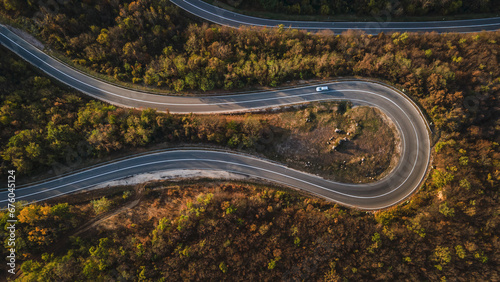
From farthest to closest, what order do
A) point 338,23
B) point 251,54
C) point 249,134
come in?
point 338,23
point 251,54
point 249,134

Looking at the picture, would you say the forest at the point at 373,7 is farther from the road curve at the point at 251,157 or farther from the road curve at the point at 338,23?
the road curve at the point at 251,157

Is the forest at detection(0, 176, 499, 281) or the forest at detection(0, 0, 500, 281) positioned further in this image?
the forest at detection(0, 0, 500, 281)

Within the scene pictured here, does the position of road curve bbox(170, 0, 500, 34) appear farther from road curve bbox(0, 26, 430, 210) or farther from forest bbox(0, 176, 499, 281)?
forest bbox(0, 176, 499, 281)

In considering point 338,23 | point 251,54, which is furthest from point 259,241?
point 338,23

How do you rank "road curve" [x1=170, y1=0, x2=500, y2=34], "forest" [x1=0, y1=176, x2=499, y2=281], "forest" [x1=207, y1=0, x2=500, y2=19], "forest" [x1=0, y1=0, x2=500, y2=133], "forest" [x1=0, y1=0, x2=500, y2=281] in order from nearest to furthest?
"forest" [x1=0, y1=176, x2=499, y2=281] → "forest" [x1=0, y1=0, x2=500, y2=281] → "forest" [x1=0, y1=0, x2=500, y2=133] → "forest" [x1=207, y1=0, x2=500, y2=19] → "road curve" [x1=170, y1=0, x2=500, y2=34]

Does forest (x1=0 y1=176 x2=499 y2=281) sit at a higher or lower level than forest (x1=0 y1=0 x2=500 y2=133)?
lower

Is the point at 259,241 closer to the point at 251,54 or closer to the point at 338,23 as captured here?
the point at 251,54

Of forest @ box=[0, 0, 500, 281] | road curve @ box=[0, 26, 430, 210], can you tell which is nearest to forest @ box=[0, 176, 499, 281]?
forest @ box=[0, 0, 500, 281]
